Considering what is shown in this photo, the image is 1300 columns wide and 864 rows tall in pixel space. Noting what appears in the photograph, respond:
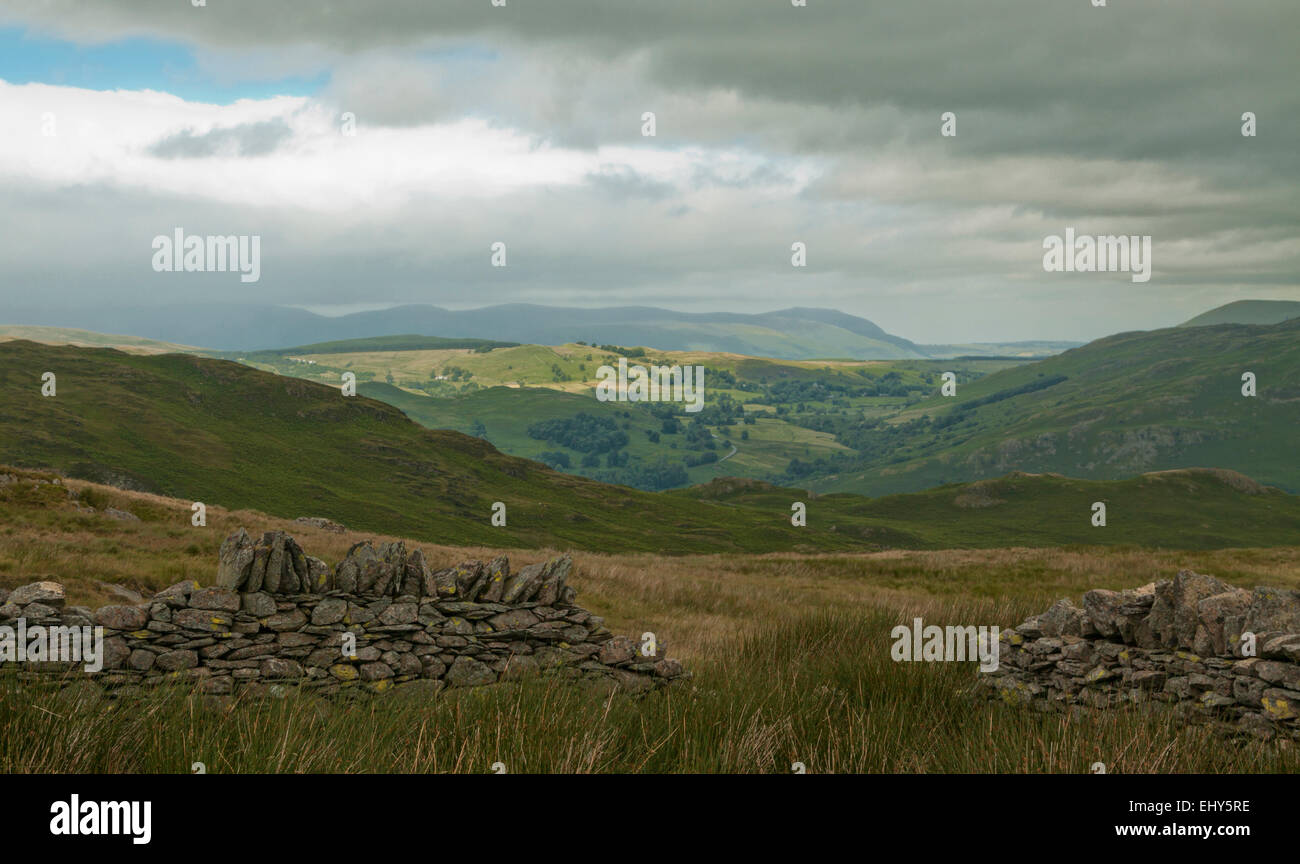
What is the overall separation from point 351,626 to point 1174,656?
1134 centimetres

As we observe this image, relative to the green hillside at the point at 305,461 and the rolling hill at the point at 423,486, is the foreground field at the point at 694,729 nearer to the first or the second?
the green hillside at the point at 305,461

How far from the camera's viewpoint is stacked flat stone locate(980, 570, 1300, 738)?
9.44m

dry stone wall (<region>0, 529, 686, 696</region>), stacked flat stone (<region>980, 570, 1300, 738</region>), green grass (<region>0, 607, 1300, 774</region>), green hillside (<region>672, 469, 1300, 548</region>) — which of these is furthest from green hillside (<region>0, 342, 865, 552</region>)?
green grass (<region>0, 607, 1300, 774</region>)

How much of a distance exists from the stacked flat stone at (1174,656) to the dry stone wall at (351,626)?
5.32 metres

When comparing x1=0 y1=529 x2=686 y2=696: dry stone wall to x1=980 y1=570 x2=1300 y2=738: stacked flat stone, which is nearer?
x1=980 y1=570 x2=1300 y2=738: stacked flat stone

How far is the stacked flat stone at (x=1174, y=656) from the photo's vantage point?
944cm

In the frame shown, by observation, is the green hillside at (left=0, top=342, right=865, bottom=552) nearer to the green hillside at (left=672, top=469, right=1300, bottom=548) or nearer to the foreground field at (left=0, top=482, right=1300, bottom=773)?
the green hillside at (left=672, top=469, right=1300, bottom=548)

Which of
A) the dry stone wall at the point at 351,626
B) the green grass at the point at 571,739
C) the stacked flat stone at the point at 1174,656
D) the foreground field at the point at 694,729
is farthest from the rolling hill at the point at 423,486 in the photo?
the green grass at the point at 571,739

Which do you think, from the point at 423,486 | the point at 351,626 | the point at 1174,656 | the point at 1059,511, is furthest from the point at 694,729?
the point at 1059,511

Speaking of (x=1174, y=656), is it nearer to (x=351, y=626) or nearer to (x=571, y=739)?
(x=571, y=739)

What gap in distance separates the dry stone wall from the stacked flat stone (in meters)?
5.32

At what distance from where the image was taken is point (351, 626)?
12227mm

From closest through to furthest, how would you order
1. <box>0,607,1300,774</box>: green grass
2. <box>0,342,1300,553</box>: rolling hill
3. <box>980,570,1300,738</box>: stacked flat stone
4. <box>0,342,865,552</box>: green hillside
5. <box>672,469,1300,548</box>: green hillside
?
1. <box>0,607,1300,774</box>: green grass
2. <box>980,570,1300,738</box>: stacked flat stone
3. <box>0,342,865,552</box>: green hillside
4. <box>0,342,1300,553</box>: rolling hill
5. <box>672,469,1300,548</box>: green hillside
